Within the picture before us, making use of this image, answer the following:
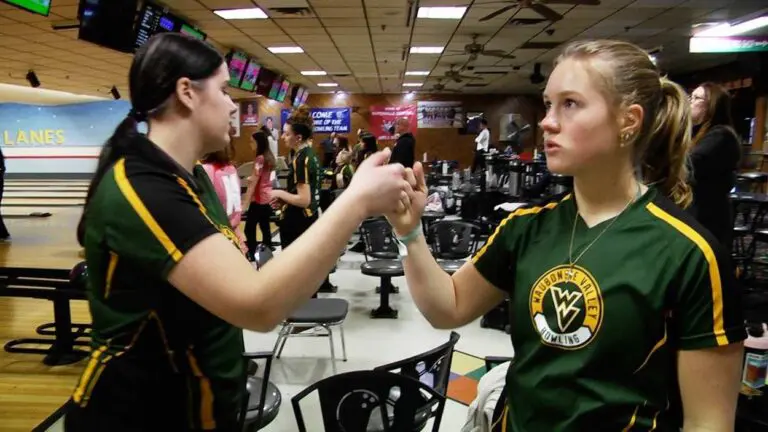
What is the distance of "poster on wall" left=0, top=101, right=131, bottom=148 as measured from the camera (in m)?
17.0

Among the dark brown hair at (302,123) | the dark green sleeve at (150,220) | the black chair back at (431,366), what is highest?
the dark brown hair at (302,123)

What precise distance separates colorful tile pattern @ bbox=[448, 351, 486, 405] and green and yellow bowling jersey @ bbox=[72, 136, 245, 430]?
2500 mm

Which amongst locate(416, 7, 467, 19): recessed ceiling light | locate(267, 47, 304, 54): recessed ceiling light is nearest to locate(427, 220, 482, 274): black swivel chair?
locate(416, 7, 467, 19): recessed ceiling light

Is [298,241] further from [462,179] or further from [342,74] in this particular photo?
[342,74]

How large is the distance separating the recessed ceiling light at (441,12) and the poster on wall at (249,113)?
934 centimetres

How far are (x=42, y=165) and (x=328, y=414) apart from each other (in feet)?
63.4

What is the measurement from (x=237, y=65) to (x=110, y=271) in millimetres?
9683

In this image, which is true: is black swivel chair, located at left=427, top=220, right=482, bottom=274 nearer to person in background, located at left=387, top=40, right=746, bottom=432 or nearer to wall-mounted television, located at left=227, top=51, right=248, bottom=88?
person in background, located at left=387, top=40, right=746, bottom=432

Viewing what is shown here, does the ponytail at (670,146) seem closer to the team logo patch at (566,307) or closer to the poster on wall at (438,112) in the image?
the team logo patch at (566,307)

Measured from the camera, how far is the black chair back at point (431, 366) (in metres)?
1.91

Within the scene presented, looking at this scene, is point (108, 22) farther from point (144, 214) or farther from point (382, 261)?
point (144, 214)

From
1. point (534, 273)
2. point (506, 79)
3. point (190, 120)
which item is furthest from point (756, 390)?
point (506, 79)

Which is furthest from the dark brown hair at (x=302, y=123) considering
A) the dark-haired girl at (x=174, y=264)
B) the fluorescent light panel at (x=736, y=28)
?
the fluorescent light panel at (x=736, y=28)

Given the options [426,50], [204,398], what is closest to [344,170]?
[426,50]
